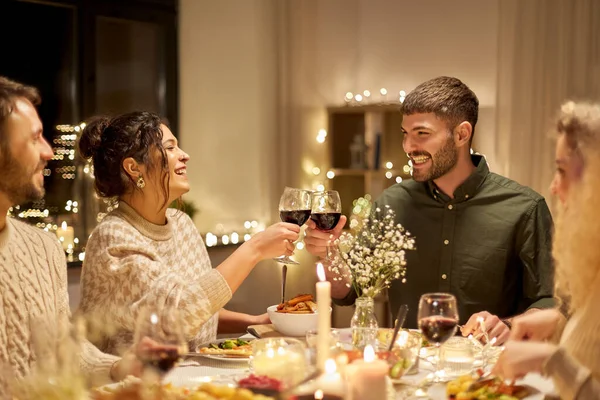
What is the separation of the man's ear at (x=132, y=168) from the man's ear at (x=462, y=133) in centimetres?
120

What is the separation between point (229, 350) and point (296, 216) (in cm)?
47

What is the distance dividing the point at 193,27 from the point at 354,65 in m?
1.40

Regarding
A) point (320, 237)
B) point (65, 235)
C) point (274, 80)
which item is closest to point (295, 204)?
point (320, 237)

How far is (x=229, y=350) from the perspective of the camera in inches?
85.5

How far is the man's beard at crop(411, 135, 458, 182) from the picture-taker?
9.74 ft

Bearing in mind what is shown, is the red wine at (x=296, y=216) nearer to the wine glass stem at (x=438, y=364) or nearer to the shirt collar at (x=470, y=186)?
the wine glass stem at (x=438, y=364)

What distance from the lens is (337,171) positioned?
225 inches

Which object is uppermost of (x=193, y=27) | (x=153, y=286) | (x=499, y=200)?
(x=193, y=27)

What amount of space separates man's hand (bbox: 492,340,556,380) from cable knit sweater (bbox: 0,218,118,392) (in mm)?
960

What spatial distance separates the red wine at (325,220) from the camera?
2463 mm

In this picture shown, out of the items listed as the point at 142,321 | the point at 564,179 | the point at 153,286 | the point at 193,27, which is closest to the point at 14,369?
the point at 153,286

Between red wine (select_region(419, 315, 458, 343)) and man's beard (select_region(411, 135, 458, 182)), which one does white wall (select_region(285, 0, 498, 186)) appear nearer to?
man's beard (select_region(411, 135, 458, 182))

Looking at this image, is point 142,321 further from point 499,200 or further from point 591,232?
point 499,200

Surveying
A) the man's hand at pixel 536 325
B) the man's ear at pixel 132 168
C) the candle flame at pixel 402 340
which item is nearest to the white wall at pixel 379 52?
the man's ear at pixel 132 168
